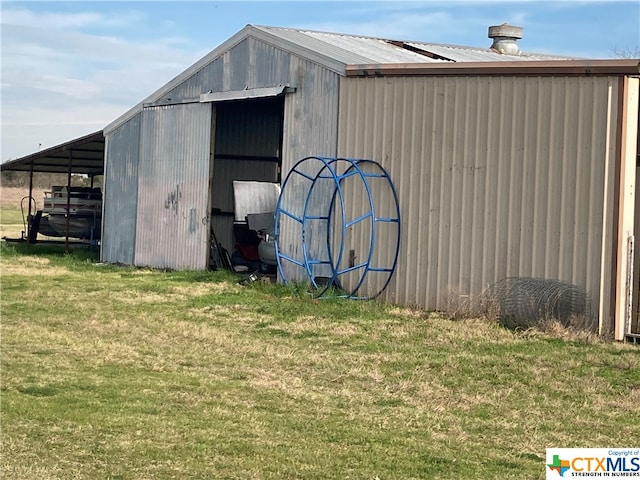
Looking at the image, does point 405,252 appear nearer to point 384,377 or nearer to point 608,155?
point 608,155

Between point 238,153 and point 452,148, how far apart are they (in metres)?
9.12

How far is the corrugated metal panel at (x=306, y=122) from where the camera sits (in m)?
18.0

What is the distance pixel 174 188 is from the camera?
73.0 feet

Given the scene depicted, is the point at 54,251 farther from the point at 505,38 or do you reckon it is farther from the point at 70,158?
the point at 505,38

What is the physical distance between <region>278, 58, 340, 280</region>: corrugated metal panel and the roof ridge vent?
740 centimetres

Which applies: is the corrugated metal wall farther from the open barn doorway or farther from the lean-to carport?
the lean-to carport

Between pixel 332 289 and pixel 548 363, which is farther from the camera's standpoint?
pixel 332 289

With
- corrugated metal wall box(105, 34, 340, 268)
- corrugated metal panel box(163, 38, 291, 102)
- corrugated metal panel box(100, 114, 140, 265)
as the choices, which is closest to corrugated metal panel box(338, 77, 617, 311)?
corrugated metal wall box(105, 34, 340, 268)

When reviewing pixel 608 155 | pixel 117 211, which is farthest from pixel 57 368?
pixel 117 211

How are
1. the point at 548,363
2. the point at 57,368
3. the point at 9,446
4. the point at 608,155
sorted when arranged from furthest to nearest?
the point at 608,155, the point at 548,363, the point at 57,368, the point at 9,446

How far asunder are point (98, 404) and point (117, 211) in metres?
15.7

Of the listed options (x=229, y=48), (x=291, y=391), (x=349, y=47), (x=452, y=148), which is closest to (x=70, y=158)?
(x=229, y=48)

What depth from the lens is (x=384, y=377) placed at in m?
10.9

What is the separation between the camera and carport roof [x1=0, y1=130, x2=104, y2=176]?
26547 mm
